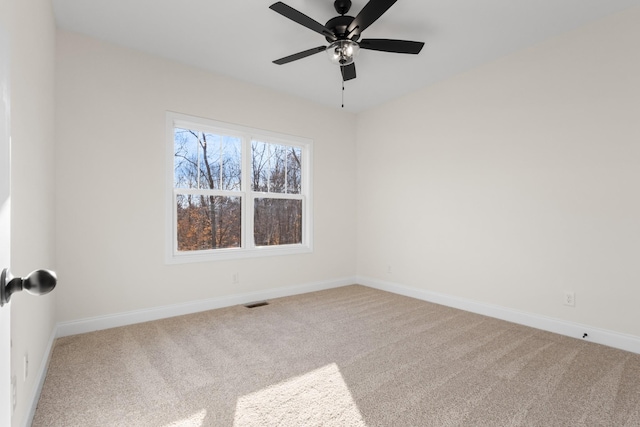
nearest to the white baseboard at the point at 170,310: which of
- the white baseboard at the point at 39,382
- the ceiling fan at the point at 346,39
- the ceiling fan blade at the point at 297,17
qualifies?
the white baseboard at the point at 39,382

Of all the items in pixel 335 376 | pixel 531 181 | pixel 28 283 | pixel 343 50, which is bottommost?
pixel 335 376

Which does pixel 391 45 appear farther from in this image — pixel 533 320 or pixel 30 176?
pixel 533 320

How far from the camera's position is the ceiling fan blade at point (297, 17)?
6.86 ft

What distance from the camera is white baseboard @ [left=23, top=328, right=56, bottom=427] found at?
1686 mm

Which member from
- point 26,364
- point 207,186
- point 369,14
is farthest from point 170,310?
point 369,14

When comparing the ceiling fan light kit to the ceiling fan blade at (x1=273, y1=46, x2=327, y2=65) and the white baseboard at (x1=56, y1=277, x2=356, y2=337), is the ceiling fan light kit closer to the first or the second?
the ceiling fan blade at (x1=273, y1=46, x2=327, y2=65)

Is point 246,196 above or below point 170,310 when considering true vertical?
above

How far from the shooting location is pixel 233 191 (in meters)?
3.97

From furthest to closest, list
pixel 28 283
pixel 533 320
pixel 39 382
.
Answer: pixel 533 320 → pixel 39 382 → pixel 28 283

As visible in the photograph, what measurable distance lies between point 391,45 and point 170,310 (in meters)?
3.24

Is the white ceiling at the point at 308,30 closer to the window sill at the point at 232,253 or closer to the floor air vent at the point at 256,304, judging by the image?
the window sill at the point at 232,253

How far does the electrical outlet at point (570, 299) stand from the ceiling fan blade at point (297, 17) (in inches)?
118

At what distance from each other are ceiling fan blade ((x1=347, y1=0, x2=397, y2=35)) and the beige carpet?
2387 mm

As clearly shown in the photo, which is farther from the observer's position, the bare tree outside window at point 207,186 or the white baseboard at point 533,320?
the bare tree outside window at point 207,186
